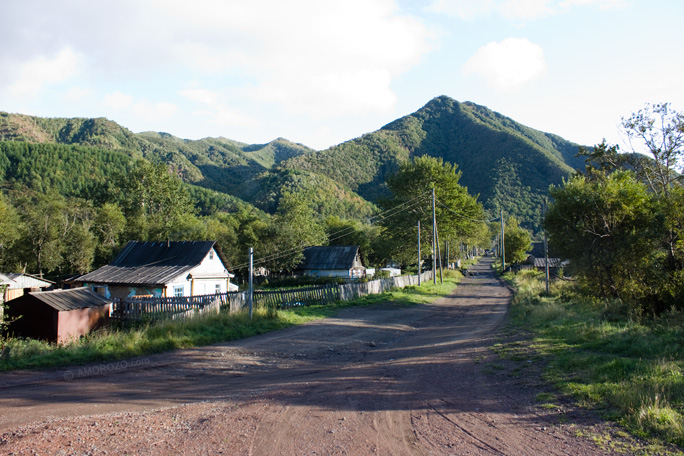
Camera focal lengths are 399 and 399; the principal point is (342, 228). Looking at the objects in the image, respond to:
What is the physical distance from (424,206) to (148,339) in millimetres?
37505

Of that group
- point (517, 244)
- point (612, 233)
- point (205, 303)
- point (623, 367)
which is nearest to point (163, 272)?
point (205, 303)

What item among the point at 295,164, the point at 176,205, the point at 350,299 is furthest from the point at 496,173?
the point at 350,299

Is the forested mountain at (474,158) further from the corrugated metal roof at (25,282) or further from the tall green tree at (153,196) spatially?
the corrugated metal roof at (25,282)

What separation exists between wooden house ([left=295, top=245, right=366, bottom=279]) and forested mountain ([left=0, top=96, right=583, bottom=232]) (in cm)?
1705

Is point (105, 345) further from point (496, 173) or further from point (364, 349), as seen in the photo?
point (496, 173)

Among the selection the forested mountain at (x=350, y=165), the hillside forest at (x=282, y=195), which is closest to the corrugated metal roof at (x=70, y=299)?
the hillside forest at (x=282, y=195)

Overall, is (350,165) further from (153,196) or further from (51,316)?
(51,316)

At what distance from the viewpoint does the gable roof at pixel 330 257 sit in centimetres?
5306

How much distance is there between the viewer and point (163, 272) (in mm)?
30141

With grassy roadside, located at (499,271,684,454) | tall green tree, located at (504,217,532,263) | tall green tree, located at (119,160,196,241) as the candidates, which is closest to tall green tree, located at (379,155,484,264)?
tall green tree, located at (504,217,532,263)

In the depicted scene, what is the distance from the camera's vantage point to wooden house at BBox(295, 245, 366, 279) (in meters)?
52.7

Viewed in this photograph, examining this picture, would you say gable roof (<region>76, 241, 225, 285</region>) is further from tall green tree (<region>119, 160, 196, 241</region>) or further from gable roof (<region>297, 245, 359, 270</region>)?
gable roof (<region>297, 245, 359, 270</region>)

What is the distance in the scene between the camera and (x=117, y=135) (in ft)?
656

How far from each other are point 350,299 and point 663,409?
20.1m
